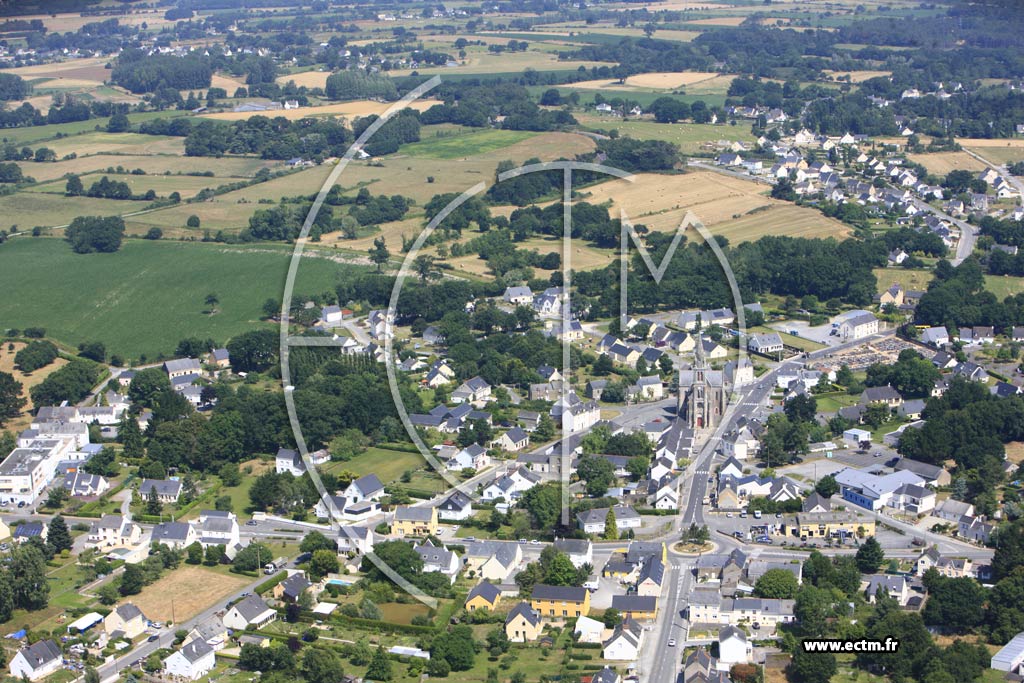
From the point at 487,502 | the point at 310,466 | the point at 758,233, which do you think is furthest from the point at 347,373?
the point at 758,233

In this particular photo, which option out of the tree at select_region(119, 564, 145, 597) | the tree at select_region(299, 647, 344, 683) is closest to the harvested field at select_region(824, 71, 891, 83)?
the tree at select_region(119, 564, 145, 597)

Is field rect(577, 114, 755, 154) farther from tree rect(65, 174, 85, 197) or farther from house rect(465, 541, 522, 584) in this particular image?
house rect(465, 541, 522, 584)

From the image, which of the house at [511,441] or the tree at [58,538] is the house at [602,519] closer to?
the house at [511,441]

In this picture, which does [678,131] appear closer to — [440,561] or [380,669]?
[440,561]

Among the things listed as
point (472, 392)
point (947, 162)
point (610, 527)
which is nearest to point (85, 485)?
point (472, 392)

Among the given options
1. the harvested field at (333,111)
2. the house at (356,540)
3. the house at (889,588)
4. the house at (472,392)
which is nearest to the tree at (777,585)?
the house at (889,588)

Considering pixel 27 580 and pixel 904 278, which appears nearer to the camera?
pixel 27 580

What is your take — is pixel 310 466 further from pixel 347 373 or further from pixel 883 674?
pixel 883 674
